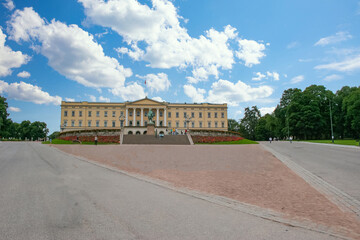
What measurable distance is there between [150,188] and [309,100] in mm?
59925

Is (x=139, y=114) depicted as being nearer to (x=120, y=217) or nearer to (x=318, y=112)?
(x=318, y=112)

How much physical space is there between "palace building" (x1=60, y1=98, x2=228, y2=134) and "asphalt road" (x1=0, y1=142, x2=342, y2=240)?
69330mm

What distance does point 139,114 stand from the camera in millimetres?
79250

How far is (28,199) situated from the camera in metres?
5.76

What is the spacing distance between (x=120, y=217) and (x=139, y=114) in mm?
75867

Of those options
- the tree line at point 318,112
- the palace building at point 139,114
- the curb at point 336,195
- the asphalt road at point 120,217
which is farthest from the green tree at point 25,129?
the curb at point 336,195

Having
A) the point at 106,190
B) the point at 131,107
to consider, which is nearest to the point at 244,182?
the point at 106,190

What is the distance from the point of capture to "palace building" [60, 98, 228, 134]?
78062 mm

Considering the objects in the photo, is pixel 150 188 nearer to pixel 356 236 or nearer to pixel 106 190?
pixel 106 190

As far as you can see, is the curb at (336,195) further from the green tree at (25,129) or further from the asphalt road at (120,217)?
the green tree at (25,129)

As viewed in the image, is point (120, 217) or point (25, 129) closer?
point (120, 217)

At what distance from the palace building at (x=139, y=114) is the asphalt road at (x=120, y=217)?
6933 cm

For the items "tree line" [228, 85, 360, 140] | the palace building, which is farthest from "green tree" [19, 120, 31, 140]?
"tree line" [228, 85, 360, 140]

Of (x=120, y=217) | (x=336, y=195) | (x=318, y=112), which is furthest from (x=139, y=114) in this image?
(x=120, y=217)
